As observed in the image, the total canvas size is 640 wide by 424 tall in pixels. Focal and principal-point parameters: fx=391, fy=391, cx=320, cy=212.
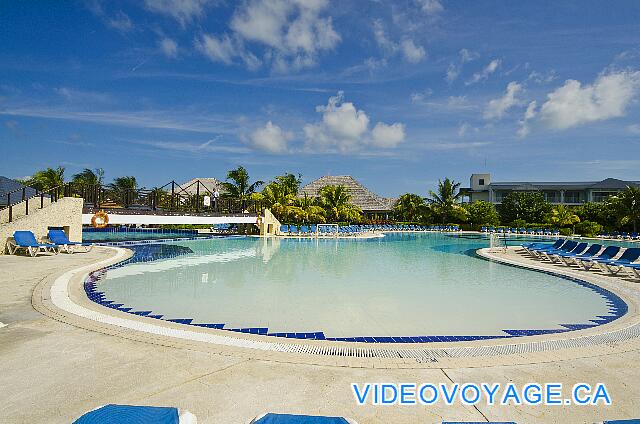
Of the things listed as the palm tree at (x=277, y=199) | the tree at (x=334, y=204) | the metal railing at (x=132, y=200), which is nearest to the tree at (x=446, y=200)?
the tree at (x=334, y=204)

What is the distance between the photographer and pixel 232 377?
3.63 metres

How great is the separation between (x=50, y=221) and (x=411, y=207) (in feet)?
125

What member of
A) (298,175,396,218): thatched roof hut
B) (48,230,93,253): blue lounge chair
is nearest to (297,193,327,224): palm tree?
(298,175,396,218): thatched roof hut

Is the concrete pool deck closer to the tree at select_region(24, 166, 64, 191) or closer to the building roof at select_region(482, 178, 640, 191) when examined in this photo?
the tree at select_region(24, 166, 64, 191)

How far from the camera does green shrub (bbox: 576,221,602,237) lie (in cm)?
3412

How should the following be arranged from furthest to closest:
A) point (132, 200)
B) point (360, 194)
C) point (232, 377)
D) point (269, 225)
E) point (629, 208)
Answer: point (360, 194)
point (629, 208)
point (269, 225)
point (132, 200)
point (232, 377)

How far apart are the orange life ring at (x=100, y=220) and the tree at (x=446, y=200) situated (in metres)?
35.6

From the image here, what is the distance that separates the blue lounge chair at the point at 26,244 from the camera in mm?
12764

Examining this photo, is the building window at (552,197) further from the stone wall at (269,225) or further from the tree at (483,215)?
the stone wall at (269,225)

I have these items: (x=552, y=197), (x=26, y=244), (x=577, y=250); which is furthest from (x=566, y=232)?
(x=26, y=244)

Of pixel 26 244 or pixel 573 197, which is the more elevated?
pixel 573 197

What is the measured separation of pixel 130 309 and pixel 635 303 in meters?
9.35

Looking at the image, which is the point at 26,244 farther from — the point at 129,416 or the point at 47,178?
the point at 47,178

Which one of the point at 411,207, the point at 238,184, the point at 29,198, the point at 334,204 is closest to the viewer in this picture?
the point at 29,198
